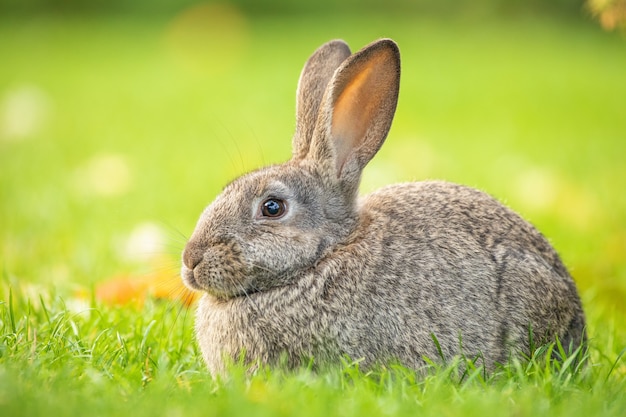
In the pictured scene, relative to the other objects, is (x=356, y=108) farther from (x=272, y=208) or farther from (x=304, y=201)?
(x=272, y=208)

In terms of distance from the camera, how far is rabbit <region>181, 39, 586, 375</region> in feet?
11.8

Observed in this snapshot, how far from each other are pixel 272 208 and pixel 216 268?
1.23ft

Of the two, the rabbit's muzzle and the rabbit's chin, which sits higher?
the rabbit's muzzle

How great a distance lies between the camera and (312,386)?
10.1 feet

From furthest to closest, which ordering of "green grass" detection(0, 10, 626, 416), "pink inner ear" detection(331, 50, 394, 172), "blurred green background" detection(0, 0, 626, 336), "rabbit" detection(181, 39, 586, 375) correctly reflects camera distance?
"blurred green background" detection(0, 0, 626, 336), "pink inner ear" detection(331, 50, 394, 172), "rabbit" detection(181, 39, 586, 375), "green grass" detection(0, 10, 626, 416)

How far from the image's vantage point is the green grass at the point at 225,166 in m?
3.12

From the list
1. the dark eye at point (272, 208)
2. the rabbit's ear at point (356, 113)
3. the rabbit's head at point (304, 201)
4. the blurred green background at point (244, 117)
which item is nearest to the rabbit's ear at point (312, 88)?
the rabbit's head at point (304, 201)

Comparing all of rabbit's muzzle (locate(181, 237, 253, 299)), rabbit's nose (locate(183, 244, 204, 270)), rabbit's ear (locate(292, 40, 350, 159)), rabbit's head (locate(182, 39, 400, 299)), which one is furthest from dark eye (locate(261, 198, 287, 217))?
rabbit's ear (locate(292, 40, 350, 159))

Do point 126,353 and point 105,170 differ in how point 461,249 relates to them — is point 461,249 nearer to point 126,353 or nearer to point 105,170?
point 126,353

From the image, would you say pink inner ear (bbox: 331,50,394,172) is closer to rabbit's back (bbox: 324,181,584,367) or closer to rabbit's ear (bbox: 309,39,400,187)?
rabbit's ear (bbox: 309,39,400,187)

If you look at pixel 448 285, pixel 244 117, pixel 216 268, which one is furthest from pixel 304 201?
pixel 244 117

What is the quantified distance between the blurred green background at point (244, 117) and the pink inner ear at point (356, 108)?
0.71 metres

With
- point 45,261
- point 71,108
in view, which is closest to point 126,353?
point 45,261

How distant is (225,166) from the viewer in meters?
8.60
